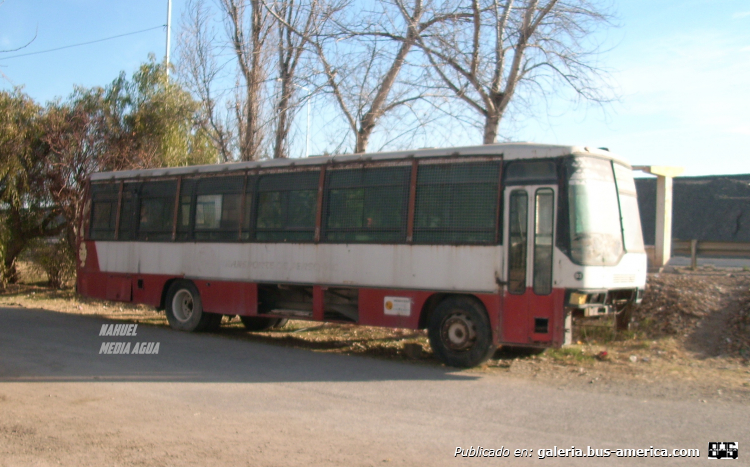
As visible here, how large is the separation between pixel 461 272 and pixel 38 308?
12482mm

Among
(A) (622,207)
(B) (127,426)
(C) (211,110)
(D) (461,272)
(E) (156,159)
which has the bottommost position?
(B) (127,426)

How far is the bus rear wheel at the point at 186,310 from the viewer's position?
43.3 feet

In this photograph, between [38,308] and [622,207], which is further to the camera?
[38,308]

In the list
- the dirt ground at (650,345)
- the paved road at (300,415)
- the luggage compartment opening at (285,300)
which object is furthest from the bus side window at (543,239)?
the luggage compartment opening at (285,300)

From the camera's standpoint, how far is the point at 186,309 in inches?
539

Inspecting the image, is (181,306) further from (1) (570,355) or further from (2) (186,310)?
(1) (570,355)

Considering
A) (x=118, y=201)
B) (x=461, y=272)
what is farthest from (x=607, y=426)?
(x=118, y=201)

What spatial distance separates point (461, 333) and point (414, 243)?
1.50m

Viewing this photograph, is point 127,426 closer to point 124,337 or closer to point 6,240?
point 124,337

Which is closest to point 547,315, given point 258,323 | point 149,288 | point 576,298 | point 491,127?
point 576,298

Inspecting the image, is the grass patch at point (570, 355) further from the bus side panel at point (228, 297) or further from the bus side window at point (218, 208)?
the bus side window at point (218, 208)

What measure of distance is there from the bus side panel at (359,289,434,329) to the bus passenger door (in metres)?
1.33

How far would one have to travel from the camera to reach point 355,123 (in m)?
14.9

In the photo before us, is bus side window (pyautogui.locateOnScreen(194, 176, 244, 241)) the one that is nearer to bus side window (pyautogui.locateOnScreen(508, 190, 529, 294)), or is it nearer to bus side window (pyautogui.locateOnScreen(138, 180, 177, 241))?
bus side window (pyautogui.locateOnScreen(138, 180, 177, 241))
